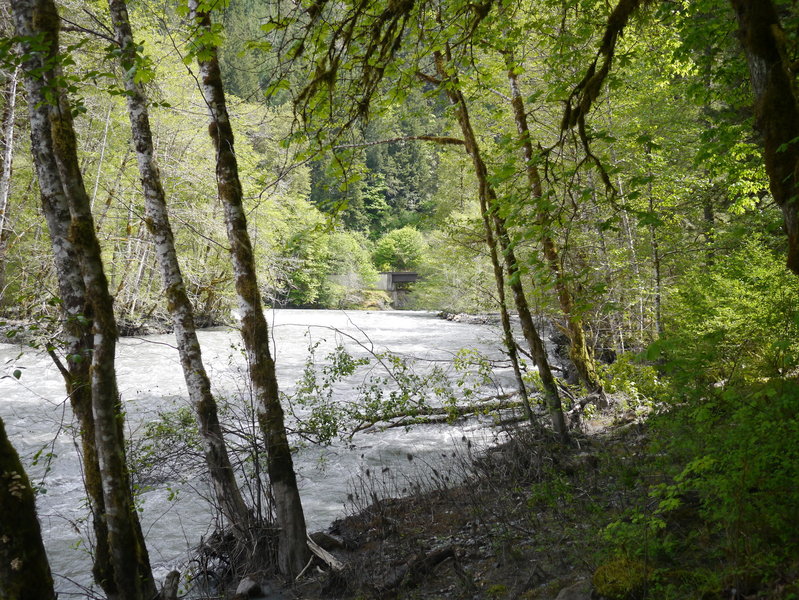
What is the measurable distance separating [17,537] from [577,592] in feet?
10.8

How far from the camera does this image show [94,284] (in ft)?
13.3

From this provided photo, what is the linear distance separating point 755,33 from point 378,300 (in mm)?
47663

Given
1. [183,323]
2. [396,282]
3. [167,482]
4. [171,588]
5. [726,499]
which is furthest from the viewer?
[396,282]

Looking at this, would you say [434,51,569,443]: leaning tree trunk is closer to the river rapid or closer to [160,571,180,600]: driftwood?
the river rapid

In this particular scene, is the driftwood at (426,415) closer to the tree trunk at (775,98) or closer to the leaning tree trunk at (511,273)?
the leaning tree trunk at (511,273)

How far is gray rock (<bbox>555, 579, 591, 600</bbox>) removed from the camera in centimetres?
361

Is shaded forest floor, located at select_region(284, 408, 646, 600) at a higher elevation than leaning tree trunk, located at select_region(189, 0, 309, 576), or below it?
below

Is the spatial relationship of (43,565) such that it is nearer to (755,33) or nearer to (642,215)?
(642,215)

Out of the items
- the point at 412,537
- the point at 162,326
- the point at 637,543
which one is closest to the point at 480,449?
the point at 412,537

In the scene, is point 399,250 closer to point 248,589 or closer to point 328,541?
point 328,541

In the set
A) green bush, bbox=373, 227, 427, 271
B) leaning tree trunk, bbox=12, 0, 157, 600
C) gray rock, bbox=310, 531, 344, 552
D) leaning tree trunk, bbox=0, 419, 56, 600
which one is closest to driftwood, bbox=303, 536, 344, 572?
gray rock, bbox=310, 531, 344, 552

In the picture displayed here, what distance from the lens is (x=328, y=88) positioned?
13.7 ft

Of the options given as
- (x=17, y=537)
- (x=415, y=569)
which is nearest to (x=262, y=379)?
(x=415, y=569)

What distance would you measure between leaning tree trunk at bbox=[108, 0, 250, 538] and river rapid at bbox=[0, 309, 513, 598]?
1.21 ft
